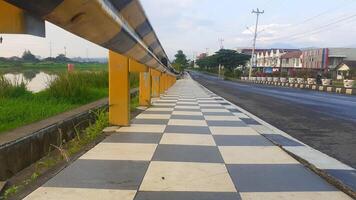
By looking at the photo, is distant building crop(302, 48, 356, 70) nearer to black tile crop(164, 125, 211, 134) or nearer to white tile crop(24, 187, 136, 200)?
black tile crop(164, 125, 211, 134)

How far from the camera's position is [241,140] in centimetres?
691

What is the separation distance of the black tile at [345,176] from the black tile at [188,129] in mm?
2891

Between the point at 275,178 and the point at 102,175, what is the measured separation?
1731mm

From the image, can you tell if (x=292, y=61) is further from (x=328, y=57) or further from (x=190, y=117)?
(x=190, y=117)

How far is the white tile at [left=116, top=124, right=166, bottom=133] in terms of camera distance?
7.60 metres

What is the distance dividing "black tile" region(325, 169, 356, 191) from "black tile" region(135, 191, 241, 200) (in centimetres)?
122

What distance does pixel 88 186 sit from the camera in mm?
4117

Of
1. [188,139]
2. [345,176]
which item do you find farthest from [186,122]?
[345,176]

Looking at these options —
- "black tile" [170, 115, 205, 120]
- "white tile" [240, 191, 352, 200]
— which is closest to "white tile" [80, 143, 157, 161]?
"white tile" [240, 191, 352, 200]

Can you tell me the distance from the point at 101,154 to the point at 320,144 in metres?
3.80

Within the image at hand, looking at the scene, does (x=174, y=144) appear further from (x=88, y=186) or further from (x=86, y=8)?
(x=86, y=8)

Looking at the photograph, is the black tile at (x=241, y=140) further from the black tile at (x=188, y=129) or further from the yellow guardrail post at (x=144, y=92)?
the yellow guardrail post at (x=144, y=92)

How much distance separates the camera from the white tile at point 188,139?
6508 mm

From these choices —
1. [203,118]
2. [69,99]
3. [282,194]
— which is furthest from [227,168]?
[69,99]
